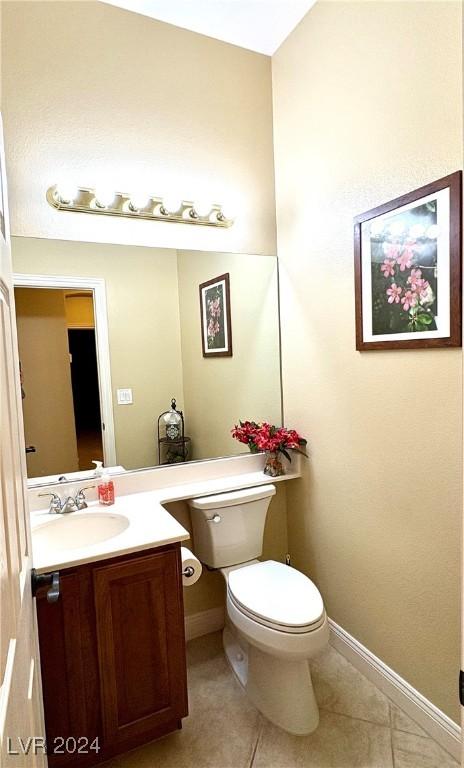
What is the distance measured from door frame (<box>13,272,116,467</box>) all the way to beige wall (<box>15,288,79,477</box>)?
73 mm

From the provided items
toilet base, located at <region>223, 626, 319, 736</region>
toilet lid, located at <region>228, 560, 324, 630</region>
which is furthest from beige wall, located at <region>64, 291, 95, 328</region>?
toilet base, located at <region>223, 626, 319, 736</region>

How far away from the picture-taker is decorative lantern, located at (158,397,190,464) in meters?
2.04

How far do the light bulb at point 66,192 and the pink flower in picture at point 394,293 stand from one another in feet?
4.47

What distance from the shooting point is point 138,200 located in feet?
6.15

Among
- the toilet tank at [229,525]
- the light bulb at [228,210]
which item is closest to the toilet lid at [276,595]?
the toilet tank at [229,525]

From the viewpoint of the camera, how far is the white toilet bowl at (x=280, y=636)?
145cm

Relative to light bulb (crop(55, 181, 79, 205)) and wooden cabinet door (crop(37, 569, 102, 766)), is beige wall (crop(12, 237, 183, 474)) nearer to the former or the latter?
light bulb (crop(55, 181, 79, 205))

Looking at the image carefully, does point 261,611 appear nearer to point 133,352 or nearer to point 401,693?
point 401,693

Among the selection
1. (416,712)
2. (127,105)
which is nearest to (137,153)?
(127,105)

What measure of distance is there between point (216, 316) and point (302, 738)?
1831mm

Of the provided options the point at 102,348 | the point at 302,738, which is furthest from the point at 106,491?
the point at 302,738

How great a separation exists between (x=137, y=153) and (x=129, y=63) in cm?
39

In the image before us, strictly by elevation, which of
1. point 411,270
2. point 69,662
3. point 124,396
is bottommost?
point 69,662

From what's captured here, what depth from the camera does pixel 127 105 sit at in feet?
6.11
